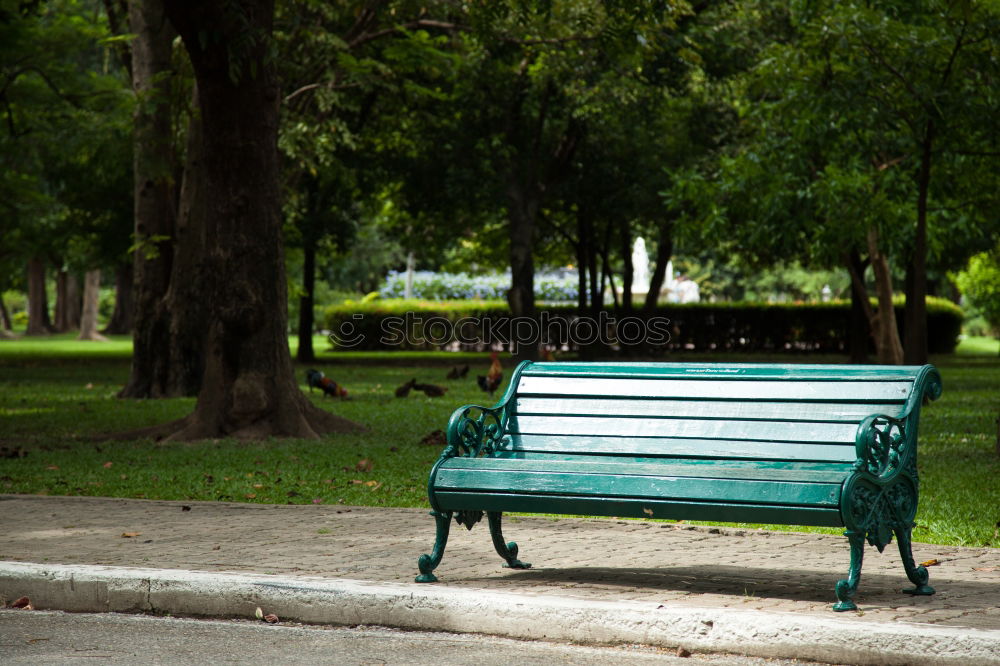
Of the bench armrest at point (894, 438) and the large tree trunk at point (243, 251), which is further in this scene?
the large tree trunk at point (243, 251)

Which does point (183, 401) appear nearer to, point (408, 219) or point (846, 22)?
point (846, 22)

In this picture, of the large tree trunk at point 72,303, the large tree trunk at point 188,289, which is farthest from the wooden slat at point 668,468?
the large tree trunk at point 72,303

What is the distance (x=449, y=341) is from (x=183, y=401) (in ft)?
88.6

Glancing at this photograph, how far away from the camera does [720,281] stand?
264ft

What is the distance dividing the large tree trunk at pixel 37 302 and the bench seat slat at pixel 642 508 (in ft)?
193

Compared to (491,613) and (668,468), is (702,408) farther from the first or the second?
(491,613)

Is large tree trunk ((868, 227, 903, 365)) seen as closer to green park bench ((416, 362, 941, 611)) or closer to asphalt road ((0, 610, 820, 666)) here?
green park bench ((416, 362, 941, 611))

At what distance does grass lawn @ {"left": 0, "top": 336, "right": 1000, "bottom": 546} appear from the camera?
9390 mm

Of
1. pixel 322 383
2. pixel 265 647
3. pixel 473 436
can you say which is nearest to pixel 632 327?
pixel 322 383

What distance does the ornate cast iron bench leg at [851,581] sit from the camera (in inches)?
208

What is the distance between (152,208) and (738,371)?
1560 cm

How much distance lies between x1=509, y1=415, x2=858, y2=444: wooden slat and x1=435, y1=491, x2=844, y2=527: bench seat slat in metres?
0.81

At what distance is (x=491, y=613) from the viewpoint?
215 inches

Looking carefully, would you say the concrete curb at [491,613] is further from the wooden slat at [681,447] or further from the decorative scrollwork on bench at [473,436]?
the wooden slat at [681,447]
